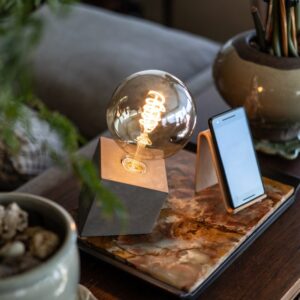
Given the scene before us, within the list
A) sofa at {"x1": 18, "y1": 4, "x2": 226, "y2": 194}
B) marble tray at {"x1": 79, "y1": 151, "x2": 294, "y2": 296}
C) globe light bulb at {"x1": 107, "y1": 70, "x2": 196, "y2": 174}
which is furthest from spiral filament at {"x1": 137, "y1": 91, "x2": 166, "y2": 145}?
sofa at {"x1": 18, "y1": 4, "x2": 226, "y2": 194}

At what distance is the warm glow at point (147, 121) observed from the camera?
740 mm

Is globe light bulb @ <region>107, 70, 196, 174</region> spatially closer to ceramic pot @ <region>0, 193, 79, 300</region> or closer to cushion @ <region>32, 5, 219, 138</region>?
ceramic pot @ <region>0, 193, 79, 300</region>

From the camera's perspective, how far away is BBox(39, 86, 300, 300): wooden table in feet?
2.27

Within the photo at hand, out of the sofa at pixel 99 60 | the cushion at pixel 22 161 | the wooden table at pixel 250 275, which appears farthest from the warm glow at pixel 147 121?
the sofa at pixel 99 60

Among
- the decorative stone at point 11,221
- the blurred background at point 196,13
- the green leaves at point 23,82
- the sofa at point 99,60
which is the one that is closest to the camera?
the green leaves at point 23,82

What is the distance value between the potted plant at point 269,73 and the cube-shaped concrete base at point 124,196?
247 millimetres

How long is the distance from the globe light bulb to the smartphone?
5cm

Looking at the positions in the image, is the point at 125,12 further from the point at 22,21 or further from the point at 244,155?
the point at 22,21

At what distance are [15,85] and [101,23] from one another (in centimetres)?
119

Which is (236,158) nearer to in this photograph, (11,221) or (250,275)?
(250,275)

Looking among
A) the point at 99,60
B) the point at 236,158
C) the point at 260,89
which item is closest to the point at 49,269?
the point at 236,158

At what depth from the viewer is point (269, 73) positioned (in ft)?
2.96

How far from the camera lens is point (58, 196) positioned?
33.9 inches

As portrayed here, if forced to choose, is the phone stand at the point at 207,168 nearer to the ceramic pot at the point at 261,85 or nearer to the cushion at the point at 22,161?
the ceramic pot at the point at 261,85
